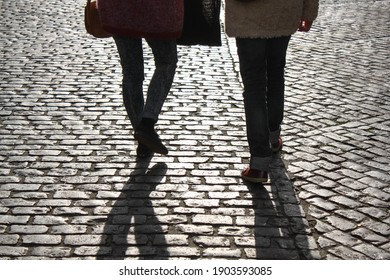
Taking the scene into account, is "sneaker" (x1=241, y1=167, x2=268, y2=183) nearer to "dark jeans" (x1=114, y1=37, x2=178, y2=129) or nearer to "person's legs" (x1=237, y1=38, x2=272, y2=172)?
"person's legs" (x1=237, y1=38, x2=272, y2=172)

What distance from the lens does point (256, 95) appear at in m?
4.16

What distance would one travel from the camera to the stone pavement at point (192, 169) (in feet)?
11.8

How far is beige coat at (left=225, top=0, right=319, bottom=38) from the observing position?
396 cm

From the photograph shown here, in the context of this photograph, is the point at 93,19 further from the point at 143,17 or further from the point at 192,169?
the point at 192,169

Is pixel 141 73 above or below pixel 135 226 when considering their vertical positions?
above

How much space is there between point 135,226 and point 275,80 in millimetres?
1556

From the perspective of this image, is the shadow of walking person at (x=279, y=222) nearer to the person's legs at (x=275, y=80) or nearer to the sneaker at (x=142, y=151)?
the person's legs at (x=275, y=80)

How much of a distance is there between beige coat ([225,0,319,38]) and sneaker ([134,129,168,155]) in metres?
1.09

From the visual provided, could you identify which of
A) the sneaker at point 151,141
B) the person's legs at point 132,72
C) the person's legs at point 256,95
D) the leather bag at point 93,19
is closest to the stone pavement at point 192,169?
the sneaker at point 151,141

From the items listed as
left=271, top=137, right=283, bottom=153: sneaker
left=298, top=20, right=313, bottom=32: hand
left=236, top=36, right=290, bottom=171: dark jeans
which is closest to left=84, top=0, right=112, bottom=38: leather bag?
left=236, top=36, right=290, bottom=171: dark jeans

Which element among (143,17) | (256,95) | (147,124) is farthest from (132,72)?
(256,95)

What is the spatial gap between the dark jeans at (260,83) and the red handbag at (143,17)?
20.6 inches
